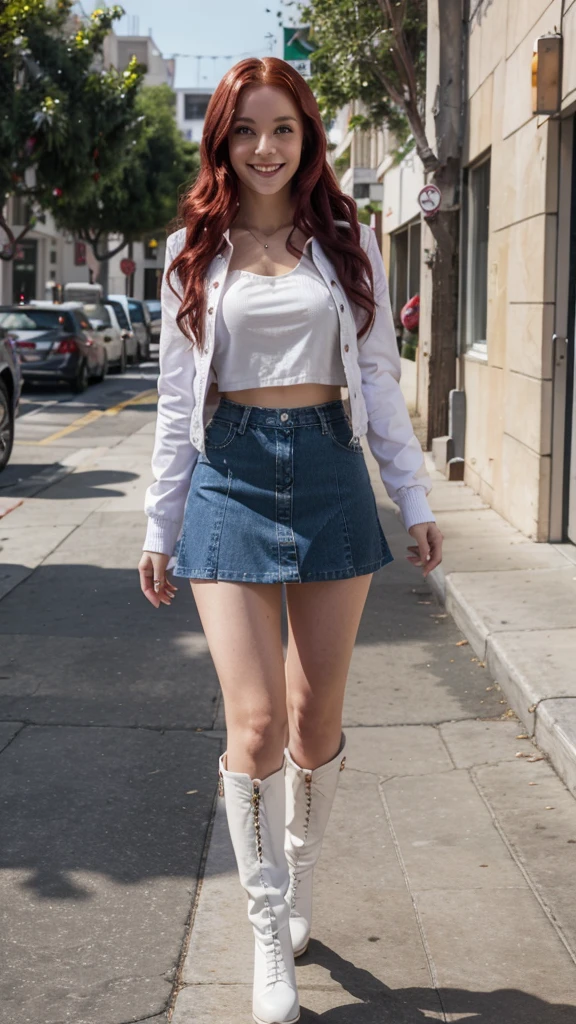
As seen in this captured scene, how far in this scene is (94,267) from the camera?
263 feet

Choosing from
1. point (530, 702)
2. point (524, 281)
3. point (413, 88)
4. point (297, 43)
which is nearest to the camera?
point (530, 702)

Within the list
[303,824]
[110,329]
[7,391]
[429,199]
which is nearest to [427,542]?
[303,824]

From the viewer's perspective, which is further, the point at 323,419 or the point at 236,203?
the point at 236,203

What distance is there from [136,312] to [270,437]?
36608 mm

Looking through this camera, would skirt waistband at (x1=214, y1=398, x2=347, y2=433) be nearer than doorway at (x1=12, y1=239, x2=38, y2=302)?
Yes

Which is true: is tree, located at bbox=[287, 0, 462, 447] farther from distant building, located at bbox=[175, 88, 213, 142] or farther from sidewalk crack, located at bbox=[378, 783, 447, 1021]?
distant building, located at bbox=[175, 88, 213, 142]

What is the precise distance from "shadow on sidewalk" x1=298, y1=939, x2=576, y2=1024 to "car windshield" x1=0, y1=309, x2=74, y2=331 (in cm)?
2257

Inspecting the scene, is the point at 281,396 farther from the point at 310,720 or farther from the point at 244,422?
the point at 310,720

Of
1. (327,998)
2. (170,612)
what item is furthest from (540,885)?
(170,612)

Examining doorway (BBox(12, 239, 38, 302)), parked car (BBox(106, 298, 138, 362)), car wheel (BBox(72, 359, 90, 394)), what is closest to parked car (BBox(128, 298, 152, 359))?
parked car (BBox(106, 298, 138, 362))

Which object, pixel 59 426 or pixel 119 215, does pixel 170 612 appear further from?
pixel 119 215

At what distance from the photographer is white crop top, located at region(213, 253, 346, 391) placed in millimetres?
2986

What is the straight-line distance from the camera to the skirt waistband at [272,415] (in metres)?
2.99

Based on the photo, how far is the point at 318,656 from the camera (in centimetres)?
309
